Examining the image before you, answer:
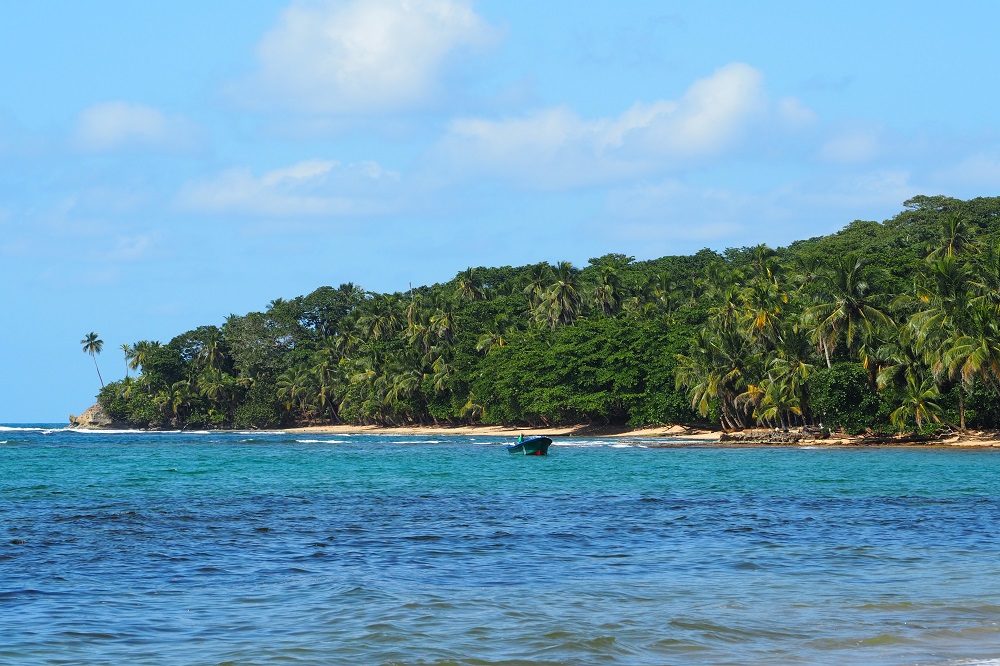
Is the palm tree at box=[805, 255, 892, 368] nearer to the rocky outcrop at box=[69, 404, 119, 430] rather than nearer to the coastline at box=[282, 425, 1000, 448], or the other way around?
the coastline at box=[282, 425, 1000, 448]

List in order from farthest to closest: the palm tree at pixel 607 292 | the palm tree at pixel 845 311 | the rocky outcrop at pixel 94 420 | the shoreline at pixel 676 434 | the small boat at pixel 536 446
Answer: the rocky outcrop at pixel 94 420, the palm tree at pixel 607 292, the palm tree at pixel 845 311, the shoreline at pixel 676 434, the small boat at pixel 536 446

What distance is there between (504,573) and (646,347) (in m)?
71.9

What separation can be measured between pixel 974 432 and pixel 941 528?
43703 mm

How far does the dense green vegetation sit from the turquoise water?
29.3m

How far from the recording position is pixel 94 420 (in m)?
166

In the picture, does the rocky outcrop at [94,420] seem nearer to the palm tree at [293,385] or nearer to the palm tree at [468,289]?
the palm tree at [293,385]

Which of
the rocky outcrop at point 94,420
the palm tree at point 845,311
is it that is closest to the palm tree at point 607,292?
the palm tree at point 845,311

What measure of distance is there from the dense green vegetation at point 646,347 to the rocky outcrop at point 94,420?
22.2 feet

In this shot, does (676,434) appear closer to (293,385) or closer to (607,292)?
(607,292)

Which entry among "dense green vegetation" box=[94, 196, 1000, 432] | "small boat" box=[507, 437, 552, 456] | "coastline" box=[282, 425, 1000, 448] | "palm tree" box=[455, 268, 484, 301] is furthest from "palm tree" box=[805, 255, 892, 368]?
"palm tree" box=[455, 268, 484, 301]

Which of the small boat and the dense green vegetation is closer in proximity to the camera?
the small boat

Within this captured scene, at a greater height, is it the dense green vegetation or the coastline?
the dense green vegetation

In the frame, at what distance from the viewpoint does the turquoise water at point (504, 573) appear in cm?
1155

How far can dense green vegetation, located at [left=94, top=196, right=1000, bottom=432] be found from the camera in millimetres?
63375
